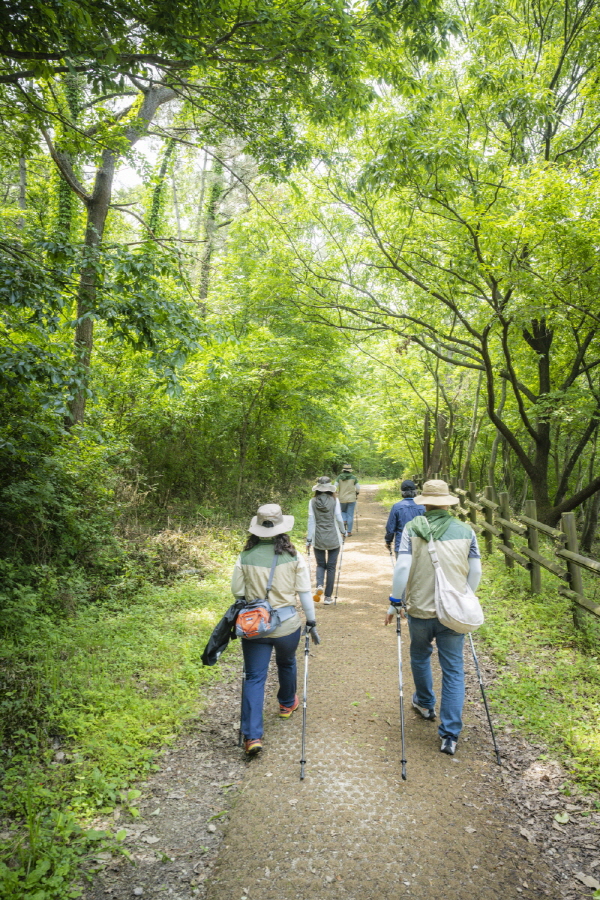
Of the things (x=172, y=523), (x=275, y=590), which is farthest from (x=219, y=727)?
(x=172, y=523)

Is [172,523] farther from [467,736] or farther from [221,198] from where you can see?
[221,198]

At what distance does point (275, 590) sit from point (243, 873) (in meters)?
1.90

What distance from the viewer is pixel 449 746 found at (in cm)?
420

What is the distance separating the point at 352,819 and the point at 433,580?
1846 mm

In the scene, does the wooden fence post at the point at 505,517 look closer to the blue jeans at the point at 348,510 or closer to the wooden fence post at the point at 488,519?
the wooden fence post at the point at 488,519

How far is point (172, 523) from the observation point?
1066 centimetres

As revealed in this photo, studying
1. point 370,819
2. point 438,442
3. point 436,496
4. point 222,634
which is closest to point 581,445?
point 438,442

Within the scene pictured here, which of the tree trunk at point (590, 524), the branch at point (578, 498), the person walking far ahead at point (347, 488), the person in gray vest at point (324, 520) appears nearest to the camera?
the person in gray vest at point (324, 520)

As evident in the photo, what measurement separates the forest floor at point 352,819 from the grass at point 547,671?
0.83ft

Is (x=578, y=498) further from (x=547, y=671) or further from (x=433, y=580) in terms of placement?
(x=433, y=580)

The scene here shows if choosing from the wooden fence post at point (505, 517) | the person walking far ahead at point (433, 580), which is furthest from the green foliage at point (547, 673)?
the wooden fence post at point (505, 517)

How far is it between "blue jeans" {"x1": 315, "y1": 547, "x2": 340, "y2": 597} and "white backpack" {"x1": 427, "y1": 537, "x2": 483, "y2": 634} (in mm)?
4099

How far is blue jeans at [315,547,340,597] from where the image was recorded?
27.2 ft

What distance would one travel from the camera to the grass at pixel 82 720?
295 cm
